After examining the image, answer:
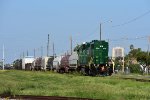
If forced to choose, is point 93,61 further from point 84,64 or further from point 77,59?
point 77,59

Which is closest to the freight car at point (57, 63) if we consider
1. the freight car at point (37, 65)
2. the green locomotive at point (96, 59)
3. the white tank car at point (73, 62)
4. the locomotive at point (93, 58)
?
the freight car at point (37, 65)

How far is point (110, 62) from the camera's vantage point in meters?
52.4

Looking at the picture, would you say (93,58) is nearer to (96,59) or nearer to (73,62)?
(96,59)

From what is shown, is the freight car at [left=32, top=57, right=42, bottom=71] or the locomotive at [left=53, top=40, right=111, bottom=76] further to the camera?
the freight car at [left=32, top=57, right=42, bottom=71]

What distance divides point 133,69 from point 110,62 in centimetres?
5687

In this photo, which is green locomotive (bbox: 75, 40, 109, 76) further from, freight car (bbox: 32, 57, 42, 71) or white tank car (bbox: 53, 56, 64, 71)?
freight car (bbox: 32, 57, 42, 71)

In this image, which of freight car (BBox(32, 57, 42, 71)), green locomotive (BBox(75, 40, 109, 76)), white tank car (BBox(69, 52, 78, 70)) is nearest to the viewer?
green locomotive (BBox(75, 40, 109, 76))

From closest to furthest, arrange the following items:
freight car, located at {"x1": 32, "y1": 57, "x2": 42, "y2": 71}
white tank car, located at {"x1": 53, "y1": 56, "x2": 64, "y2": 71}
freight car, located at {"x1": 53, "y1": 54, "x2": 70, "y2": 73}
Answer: freight car, located at {"x1": 53, "y1": 54, "x2": 70, "y2": 73}, white tank car, located at {"x1": 53, "y1": 56, "x2": 64, "y2": 71}, freight car, located at {"x1": 32, "y1": 57, "x2": 42, "y2": 71}

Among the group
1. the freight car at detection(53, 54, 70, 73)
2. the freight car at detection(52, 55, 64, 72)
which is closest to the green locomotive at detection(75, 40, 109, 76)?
the freight car at detection(53, 54, 70, 73)

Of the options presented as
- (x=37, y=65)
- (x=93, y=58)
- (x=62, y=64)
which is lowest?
(x=62, y=64)

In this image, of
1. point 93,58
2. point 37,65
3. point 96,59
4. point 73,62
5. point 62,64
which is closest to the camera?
point 96,59

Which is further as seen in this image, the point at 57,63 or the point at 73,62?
the point at 57,63

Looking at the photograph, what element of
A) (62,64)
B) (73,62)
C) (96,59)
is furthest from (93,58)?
(62,64)

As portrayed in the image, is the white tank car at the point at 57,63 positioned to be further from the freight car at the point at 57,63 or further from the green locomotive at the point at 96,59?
the green locomotive at the point at 96,59
